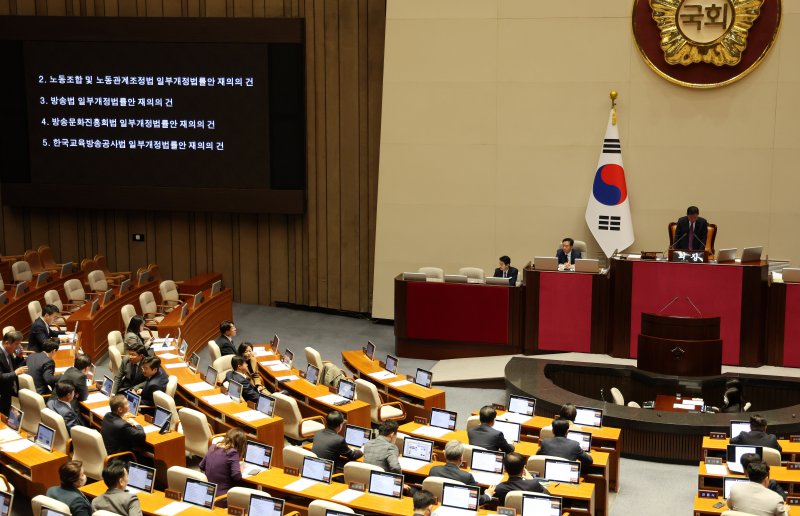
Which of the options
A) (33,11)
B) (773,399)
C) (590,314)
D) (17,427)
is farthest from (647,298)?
(33,11)

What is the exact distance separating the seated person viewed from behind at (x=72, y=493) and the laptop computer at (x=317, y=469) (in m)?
1.76

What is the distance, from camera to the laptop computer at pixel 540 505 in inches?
278

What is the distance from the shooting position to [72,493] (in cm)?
698

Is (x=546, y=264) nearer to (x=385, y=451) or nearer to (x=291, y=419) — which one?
(x=291, y=419)

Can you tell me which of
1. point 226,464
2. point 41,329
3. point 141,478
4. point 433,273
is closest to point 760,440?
point 226,464

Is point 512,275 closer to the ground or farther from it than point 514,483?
farther from it

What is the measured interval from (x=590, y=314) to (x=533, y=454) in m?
4.91

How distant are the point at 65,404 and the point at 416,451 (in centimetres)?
322

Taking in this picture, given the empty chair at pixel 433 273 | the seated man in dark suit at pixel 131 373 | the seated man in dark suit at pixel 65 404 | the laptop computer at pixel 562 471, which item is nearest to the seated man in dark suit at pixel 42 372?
the seated man in dark suit at pixel 131 373

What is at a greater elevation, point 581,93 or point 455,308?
point 581,93

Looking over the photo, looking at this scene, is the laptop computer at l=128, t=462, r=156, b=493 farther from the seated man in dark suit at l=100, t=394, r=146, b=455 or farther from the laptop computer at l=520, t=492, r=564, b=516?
the laptop computer at l=520, t=492, r=564, b=516

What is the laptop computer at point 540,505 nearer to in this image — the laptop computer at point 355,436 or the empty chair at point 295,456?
the empty chair at point 295,456

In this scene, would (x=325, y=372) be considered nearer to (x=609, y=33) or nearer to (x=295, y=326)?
(x=295, y=326)

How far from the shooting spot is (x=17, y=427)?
9031mm
